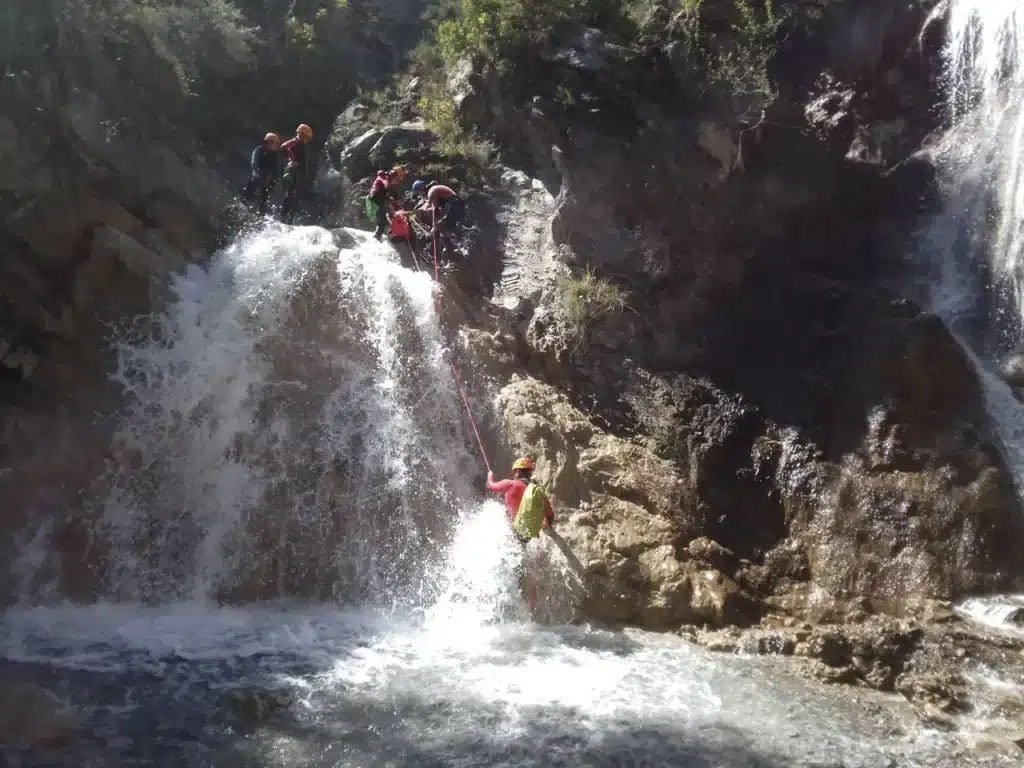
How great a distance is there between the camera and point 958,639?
6480mm

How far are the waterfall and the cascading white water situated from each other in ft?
19.5

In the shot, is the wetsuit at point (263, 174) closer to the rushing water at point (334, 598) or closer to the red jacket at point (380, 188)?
the rushing water at point (334, 598)

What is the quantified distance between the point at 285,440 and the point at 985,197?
29.7ft

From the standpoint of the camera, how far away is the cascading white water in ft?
31.1

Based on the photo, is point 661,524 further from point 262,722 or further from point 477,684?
point 262,722

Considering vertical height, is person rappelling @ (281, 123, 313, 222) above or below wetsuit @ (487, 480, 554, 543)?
above

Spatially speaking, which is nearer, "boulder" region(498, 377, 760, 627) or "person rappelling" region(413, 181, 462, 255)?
"boulder" region(498, 377, 760, 627)

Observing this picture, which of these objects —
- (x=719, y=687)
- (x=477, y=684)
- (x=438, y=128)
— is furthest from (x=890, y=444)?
(x=438, y=128)

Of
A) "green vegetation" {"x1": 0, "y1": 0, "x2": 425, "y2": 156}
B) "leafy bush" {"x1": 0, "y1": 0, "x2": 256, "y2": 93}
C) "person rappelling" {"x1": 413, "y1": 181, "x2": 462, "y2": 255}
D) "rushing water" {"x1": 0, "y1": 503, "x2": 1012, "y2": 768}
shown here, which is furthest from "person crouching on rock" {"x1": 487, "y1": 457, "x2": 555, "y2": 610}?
"leafy bush" {"x1": 0, "y1": 0, "x2": 256, "y2": 93}

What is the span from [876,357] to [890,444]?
41.1 inches

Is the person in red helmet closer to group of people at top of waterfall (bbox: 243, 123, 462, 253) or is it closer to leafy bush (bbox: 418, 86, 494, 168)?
group of people at top of waterfall (bbox: 243, 123, 462, 253)

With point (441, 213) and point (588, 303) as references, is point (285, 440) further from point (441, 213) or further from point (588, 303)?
point (441, 213)

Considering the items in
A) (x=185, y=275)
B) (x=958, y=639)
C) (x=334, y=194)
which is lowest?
(x=958, y=639)

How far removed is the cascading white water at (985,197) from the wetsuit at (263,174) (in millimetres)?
8645
